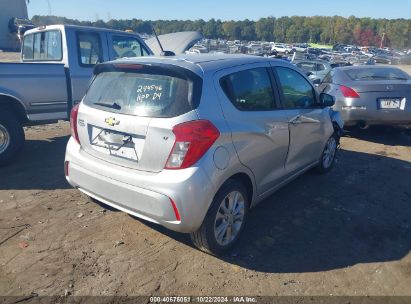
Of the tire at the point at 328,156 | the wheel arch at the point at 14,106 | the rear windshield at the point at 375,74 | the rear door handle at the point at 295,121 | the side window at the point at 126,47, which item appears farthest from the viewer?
the rear windshield at the point at 375,74

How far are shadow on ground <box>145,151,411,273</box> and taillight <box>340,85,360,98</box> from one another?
2.15m

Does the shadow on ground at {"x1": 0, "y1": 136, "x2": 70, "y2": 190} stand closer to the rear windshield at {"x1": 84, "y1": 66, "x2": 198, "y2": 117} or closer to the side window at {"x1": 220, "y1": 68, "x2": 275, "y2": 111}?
the rear windshield at {"x1": 84, "y1": 66, "x2": 198, "y2": 117}

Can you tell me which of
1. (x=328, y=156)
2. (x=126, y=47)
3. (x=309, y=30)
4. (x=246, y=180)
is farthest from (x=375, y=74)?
(x=309, y=30)

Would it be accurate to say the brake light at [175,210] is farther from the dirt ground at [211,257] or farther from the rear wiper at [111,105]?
the rear wiper at [111,105]

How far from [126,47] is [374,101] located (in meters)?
4.97

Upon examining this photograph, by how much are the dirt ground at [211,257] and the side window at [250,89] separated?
4.29 feet

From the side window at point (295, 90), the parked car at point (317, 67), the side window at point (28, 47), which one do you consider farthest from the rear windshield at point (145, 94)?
the parked car at point (317, 67)

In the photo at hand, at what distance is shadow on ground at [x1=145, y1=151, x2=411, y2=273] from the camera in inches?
133

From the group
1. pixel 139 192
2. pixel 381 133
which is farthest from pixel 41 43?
pixel 381 133

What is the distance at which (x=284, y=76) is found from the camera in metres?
4.20

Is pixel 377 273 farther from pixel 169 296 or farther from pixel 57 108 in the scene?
pixel 57 108

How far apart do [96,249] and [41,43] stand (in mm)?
4848

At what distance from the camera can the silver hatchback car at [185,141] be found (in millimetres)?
2875

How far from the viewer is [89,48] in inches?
255
